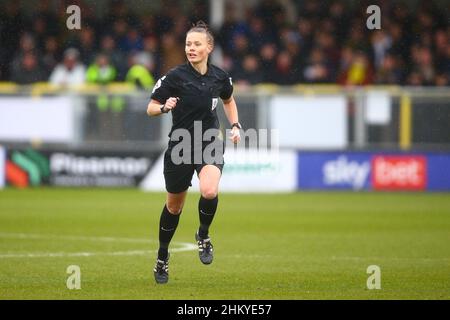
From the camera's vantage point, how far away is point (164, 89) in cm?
1023

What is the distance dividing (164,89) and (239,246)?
158 inches

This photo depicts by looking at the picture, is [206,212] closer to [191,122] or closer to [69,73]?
[191,122]

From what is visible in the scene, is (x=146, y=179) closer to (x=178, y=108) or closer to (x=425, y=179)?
(x=425, y=179)

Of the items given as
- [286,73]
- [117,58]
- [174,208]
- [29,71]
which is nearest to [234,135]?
[174,208]

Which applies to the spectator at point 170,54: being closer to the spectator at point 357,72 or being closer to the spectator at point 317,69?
the spectator at point 317,69

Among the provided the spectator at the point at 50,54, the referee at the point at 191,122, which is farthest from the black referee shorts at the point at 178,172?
the spectator at the point at 50,54

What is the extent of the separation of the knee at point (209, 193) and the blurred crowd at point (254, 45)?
13942mm

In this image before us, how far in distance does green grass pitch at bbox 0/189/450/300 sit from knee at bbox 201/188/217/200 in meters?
0.77

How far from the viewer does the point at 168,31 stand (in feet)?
87.4

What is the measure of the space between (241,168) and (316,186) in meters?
1.60

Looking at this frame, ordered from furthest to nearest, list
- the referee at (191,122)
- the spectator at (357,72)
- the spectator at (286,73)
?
the spectator at (286,73)
the spectator at (357,72)
the referee at (191,122)

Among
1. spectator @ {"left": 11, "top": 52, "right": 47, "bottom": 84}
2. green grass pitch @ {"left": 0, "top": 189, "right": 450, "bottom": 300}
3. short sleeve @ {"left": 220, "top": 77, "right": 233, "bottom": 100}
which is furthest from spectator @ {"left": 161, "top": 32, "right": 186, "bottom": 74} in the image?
short sleeve @ {"left": 220, "top": 77, "right": 233, "bottom": 100}

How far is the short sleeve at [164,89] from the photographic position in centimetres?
1022

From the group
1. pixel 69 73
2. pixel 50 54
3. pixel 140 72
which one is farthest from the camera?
pixel 50 54
